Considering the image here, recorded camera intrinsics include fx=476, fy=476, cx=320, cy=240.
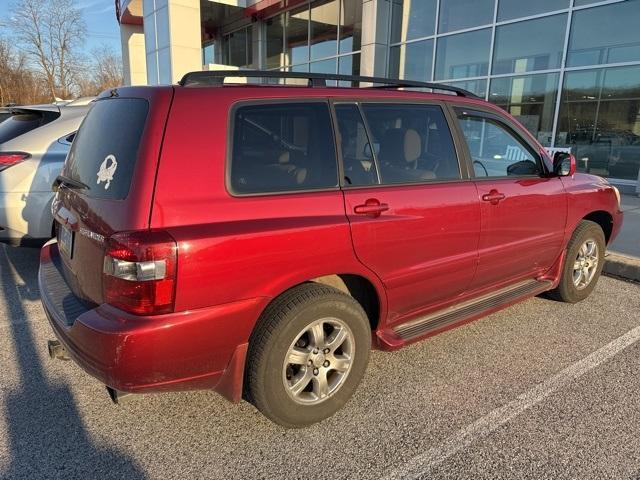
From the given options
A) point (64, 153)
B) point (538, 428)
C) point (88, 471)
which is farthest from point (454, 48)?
point (88, 471)

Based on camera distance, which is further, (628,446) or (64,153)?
(64,153)

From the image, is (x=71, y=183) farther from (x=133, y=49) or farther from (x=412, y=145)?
(x=133, y=49)

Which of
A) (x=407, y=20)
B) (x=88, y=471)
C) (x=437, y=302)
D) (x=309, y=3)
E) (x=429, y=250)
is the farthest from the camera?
(x=309, y=3)

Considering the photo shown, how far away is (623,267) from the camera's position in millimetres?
5250

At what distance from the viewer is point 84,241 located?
2410mm

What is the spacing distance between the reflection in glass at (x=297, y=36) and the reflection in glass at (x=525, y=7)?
7.94 metres

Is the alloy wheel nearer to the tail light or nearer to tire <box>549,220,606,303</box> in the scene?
tire <box>549,220,606,303</box>

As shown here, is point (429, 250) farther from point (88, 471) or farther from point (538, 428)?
point (88, 471)

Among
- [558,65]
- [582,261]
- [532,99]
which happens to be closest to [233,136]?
[582,261]

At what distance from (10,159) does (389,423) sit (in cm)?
439

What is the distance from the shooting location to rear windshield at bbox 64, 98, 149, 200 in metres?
2.26

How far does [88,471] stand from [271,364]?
3.28 ft

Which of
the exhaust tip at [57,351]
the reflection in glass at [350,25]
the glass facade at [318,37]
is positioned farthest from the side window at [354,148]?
the reflection in glass at [350,25]

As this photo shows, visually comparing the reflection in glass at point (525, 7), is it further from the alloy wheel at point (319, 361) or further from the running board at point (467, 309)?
the alloy wheel at point (319, 361)
